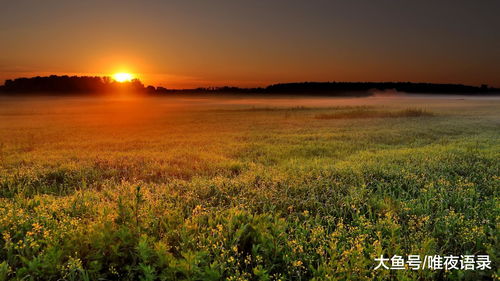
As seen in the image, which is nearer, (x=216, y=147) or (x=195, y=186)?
(x=195, y=186)

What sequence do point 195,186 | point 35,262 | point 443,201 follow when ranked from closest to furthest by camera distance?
point 35,262, point 443,201, point 195,186

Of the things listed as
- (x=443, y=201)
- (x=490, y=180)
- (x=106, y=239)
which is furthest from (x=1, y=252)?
(x=490, y=180)

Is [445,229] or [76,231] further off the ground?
[76,231]

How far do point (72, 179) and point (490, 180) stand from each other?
34.3 feet

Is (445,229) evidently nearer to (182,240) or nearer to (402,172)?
(402,172)

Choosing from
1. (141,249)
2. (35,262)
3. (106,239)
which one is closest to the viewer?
Result: (35,262)

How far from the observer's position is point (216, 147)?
534 inches

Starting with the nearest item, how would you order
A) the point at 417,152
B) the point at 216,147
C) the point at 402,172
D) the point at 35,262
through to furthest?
the point at 35,262, the point at 402,172, the point at 417,152, the point at 216,147

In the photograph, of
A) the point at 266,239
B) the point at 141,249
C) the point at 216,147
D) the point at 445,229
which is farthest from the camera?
the point at 216,147

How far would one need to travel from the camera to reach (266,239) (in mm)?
4266

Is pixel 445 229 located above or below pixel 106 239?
below

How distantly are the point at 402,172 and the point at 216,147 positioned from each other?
7766 millimetres

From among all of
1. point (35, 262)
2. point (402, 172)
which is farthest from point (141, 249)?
point (402, 172)

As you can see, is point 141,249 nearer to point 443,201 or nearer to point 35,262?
point 35,262
